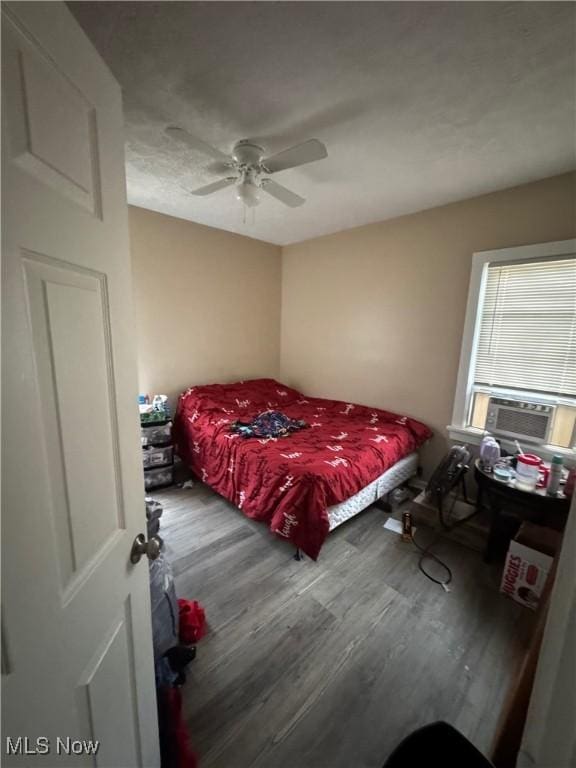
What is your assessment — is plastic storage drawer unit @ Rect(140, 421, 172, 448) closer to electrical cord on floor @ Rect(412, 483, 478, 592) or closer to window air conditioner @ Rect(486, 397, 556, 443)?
electrical cord on floor @ Rect(412, 483, 478, 592)

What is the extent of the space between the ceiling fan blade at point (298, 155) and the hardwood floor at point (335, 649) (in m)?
2.35

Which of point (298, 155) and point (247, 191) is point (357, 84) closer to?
point (298, 155)

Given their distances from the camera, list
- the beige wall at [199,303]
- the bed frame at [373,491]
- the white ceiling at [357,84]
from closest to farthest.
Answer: the white ceiling at [357,84]
the bed frame at [373,491]
the beige wall at [199,303]

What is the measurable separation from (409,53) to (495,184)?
4.73ft

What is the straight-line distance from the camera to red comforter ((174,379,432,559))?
1.89 m

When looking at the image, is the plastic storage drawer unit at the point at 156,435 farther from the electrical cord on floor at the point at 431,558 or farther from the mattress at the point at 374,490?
the electrical cord on floor at the point at 431,558

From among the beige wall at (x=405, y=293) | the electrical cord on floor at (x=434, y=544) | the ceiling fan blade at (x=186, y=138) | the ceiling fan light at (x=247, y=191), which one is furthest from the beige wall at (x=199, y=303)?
the electrical cord on floor at (x=434, y=544)

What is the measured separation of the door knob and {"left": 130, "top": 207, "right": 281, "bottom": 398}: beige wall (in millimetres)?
2384

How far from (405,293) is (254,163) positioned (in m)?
1.74

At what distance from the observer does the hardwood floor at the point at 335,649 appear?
44.6 inches

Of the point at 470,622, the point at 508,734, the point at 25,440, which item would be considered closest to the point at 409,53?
the point at 25,440

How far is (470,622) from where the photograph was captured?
62.2 inches

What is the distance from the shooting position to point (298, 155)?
1.56m

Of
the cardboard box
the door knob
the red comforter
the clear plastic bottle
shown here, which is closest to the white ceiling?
the door knob
